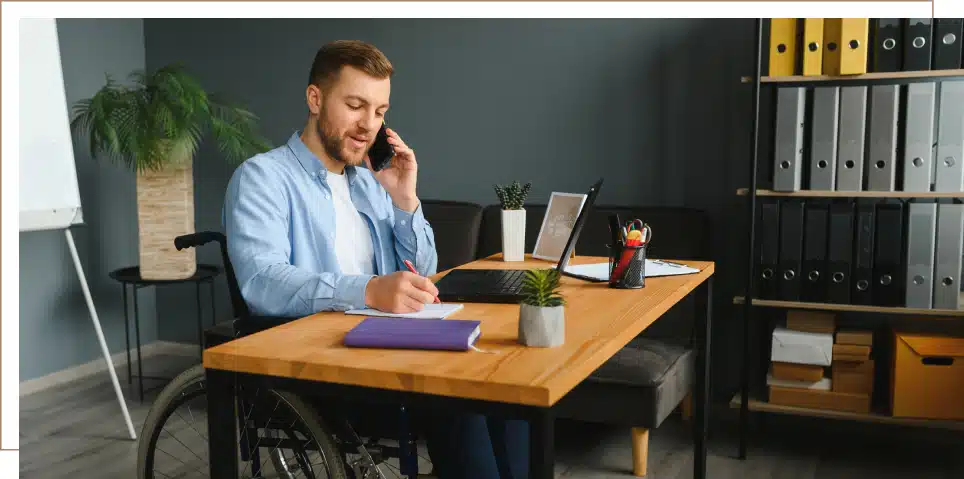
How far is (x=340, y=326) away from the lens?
4.94 ft

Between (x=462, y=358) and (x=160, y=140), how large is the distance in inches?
103

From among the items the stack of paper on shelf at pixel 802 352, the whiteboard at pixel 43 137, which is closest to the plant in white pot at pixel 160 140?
the whiteboard at pixel 43 137

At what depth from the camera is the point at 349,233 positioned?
2078mm

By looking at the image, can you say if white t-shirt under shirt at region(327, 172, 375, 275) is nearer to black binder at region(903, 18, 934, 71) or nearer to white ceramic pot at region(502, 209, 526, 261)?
white ceramic pot at region(502, 209, 526, 261)

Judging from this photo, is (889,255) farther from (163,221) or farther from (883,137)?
(163,221)

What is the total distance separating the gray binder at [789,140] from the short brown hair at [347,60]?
144 cm

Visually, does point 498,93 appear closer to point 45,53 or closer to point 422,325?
point 45,53

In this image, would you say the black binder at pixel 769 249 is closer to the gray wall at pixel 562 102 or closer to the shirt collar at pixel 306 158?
the gray wall at pixel 562 102

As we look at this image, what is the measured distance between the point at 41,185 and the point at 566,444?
→ 2121 mm

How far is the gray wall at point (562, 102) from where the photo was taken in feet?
10.5

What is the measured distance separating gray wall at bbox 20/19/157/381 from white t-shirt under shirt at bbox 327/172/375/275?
2.27 m

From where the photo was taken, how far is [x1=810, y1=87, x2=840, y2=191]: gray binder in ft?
8.93

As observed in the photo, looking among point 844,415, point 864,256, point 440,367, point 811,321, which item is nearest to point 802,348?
point 811,321

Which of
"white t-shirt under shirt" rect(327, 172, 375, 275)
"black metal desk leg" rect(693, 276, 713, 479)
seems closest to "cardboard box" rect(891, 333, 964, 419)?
"black metal desk leg" rect(693, 276, 713, 479)
